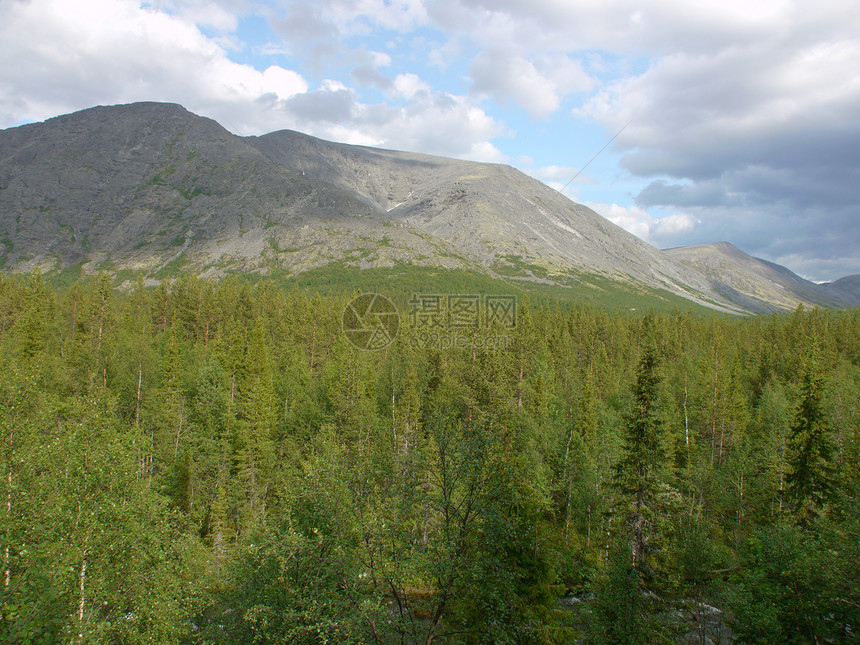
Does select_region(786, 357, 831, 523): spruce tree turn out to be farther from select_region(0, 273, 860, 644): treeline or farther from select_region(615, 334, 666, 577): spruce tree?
select_region(615, 334, 666, 577): spruce tree

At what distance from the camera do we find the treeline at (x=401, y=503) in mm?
13203

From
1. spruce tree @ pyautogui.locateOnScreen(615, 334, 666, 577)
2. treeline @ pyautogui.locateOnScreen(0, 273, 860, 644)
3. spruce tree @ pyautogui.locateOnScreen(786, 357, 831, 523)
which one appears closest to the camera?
treeline @ pyautogui.locateOnScreen(0, 273, 860, 644)

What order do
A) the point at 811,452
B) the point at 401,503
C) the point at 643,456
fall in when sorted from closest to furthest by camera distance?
the point at 401,503 < the point at 643,456 < the point at 811,452

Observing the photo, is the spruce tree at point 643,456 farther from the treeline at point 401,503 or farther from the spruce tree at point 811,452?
the spruce tree at point 811,452

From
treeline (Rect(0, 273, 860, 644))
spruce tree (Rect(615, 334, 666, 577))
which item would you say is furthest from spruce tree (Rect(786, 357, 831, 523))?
spruce tree (Rect(615, 334, 666, 577))

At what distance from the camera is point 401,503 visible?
531 inches

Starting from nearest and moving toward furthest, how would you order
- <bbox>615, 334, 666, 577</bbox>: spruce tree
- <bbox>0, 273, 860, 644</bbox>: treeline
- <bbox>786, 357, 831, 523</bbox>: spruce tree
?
<bbox>0, 273, 860, 644</bbox>: treeline → <bbox>615, 334, 666, 577</bbox>: spruce tree → <bbox>786, 357, 831, 523</bbox>: spruce tree

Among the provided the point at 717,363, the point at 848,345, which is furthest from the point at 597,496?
the point at 848,345

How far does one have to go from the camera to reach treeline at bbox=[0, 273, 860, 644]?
13203 mm

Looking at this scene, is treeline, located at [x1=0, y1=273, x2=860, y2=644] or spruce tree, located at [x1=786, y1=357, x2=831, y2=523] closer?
treeline, located at [x1=0, y1=273, x2=860, y2=644]

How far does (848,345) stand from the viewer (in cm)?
7569

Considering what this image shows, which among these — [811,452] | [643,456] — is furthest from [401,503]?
[811,452]

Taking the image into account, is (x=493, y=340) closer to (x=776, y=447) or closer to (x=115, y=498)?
(x=776, y=447)

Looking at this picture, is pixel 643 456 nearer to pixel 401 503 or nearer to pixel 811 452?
pixel 811 452
